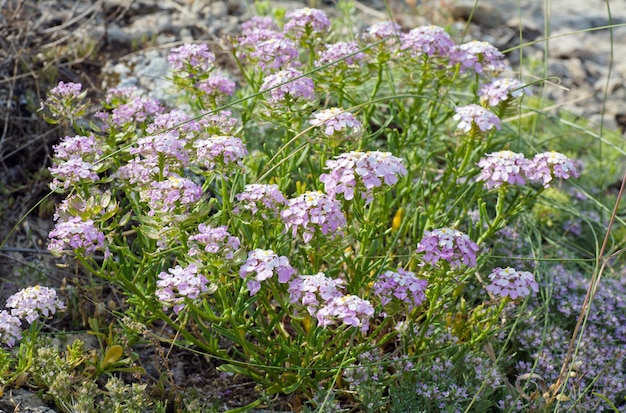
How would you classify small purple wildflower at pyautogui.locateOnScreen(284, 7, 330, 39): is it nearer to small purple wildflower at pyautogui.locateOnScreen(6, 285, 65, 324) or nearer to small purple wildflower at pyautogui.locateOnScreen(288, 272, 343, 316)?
small purple wildflower at pyautogui.locateOnScreen(288, 272, 343, 316)

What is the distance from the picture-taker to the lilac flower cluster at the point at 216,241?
89.3 inches

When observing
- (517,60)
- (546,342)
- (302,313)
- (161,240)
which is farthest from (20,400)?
(517,60)

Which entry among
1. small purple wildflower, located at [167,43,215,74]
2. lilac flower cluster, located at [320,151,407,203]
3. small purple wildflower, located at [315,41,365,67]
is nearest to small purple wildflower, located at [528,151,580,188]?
lilac flower cluster, located at [320,151,407,203]

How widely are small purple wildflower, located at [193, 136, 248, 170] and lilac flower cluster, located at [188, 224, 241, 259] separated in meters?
0.27

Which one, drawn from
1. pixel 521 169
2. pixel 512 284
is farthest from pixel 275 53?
pixel 512 284

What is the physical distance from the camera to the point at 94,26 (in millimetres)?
4988

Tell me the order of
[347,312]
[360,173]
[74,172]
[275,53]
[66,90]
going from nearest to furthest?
[347,312] → [360,173] → [74,172] → [66,90] → [275,53]

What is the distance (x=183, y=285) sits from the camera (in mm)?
2273

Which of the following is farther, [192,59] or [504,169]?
[192,59]

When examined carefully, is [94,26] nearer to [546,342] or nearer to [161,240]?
[161,240]

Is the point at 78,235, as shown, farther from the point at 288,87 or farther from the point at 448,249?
the point at 448,249

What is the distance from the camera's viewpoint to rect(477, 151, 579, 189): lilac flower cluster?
2629 mm

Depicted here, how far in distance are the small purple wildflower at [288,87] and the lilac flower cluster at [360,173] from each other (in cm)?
42

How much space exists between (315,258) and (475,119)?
0.79 metres
